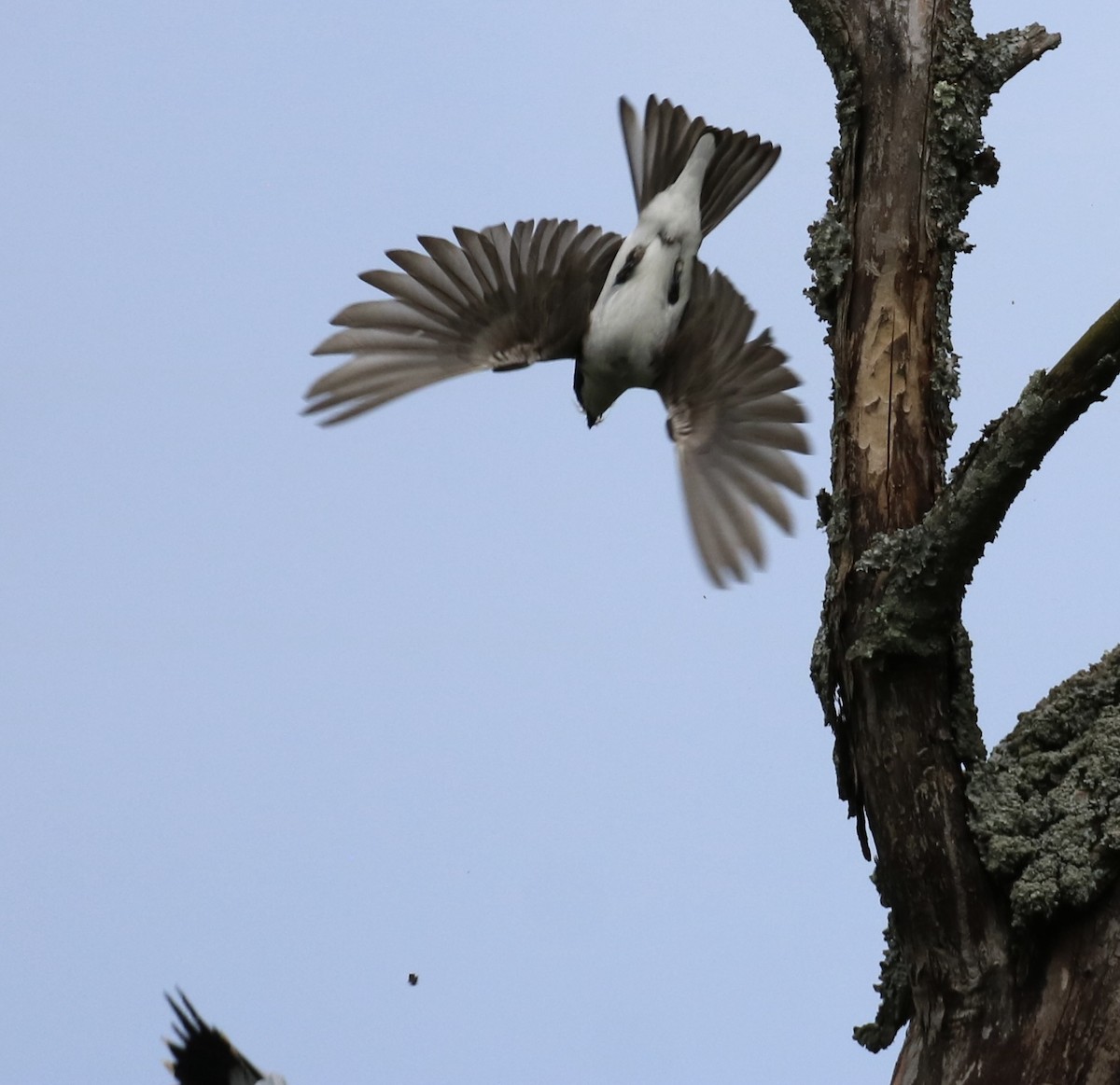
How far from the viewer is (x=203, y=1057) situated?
4520mm

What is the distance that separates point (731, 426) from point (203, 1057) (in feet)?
7.90

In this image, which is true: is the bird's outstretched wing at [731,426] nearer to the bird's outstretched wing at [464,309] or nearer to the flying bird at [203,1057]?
the bird's outstretched wing at [464,309]

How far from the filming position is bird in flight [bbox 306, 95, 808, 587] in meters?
3.82

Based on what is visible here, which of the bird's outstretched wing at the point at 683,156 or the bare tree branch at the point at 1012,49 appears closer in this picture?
the bare tree branch at the point at 1012,49

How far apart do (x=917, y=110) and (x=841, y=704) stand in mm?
1187

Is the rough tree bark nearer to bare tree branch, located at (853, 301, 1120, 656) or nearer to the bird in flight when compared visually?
bare tree branch, located at (853, 301, 1120, 656)

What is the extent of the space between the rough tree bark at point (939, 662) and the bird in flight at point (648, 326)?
0.97 meters

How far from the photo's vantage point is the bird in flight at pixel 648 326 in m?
3.82

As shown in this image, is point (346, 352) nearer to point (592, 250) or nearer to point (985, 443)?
point (592, 250)

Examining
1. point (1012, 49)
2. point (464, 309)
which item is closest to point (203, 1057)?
point (464, 309)

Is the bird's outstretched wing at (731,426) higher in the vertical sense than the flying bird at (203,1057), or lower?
higher

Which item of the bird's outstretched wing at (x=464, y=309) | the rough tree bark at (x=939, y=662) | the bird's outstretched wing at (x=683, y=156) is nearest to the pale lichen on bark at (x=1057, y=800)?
the rough tree bark at (x=939, y=662)

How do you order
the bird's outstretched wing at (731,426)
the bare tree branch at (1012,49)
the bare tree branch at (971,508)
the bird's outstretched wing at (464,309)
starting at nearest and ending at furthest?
1. the bare tree branch at (971,508)
2. the bare tree branch at (1012,49)
3. the bird's outstretched wing at (464,309)
4. the bird's outstretched wing at (731,426)

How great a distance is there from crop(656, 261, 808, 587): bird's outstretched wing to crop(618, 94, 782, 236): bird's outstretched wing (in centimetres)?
27
